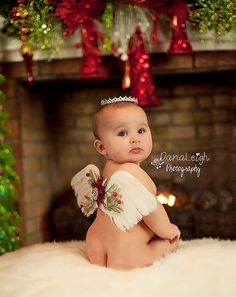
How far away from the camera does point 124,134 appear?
3.80 ft

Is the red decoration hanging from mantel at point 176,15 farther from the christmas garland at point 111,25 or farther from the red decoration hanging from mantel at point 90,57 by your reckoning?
the red decoration hanging from mantel at point 90,57

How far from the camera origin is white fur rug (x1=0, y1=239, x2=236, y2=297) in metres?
1.00

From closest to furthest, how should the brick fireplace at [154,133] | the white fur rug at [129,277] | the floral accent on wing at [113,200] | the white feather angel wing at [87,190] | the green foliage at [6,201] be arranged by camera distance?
1. the white fur rug at [129,277]
2. the floral accent on wing at [113,200]
3. the white feather angel wing at [87,190]
4. the green foliage at [6,201]
5. the brick fireplace at [154,133]

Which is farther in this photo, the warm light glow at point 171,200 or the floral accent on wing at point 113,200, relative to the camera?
the warm light glow at point 171,200

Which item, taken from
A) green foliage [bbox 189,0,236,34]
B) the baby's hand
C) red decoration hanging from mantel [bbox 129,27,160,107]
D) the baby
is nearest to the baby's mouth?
the baby

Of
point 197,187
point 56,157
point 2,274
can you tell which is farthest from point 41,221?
point 2,274

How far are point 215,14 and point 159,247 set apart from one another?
967mm

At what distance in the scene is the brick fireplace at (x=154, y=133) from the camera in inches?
79.7

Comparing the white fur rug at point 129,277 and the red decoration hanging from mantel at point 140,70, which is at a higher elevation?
the red decoration hanging from mantel at point 140,70

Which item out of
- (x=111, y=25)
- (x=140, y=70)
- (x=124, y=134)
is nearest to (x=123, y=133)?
(x=124, y=134)

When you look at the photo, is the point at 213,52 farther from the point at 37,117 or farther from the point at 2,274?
the point at 2,274

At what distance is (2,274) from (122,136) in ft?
1.57

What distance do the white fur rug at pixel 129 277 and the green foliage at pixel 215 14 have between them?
902mm

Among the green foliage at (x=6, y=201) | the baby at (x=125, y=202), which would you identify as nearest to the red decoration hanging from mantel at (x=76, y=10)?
the green foliage at (x=6, y=201)
